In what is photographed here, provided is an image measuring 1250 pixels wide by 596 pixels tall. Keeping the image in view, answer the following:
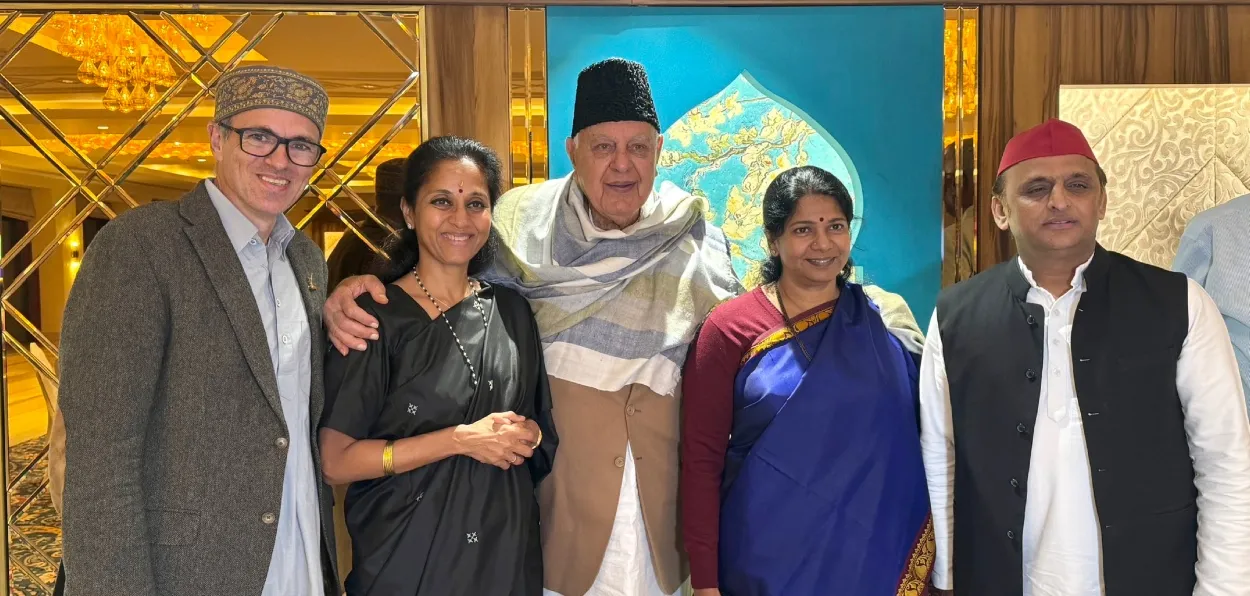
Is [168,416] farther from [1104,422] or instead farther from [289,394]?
[1104,422]

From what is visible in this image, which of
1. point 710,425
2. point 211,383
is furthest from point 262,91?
point 710,425

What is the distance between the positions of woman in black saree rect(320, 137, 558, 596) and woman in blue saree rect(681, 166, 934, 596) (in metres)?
0.40

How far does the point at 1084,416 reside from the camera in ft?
5.05

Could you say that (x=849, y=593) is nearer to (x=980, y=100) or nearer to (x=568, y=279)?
(x=568, y=279)

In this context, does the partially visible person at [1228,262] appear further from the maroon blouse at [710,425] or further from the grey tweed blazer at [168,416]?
the grey tweed blazer at [168,416]

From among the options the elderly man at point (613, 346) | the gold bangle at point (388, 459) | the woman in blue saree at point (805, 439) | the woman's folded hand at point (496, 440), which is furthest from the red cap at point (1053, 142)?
the gold bangle at point (388, 459)

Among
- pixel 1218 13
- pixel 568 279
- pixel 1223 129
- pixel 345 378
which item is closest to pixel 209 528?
pixel 345 378

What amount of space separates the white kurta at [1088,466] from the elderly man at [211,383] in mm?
1458

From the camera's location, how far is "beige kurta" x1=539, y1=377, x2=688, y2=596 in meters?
1.82

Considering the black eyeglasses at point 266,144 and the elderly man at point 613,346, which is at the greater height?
the black eyeglasses at point 266,144

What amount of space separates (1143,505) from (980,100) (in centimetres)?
148

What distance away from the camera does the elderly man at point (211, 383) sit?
127cm

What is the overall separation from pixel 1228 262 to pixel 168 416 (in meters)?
2.40

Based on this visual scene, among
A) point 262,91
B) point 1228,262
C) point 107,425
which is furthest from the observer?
point 1228,262
